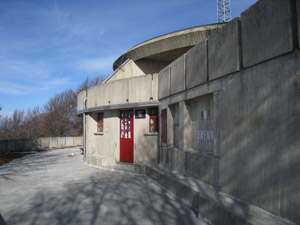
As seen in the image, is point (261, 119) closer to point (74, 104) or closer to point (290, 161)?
point (290, 161)

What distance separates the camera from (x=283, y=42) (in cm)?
349

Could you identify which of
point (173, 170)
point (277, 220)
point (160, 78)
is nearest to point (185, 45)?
point (160, 78)

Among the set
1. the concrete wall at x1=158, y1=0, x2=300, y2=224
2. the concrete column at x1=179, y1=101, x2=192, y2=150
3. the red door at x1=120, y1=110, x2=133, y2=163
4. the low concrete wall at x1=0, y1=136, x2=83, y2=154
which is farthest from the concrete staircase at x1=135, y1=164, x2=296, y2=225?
the low concrete wall at x1=0, y1=136, x2=83, y2=154

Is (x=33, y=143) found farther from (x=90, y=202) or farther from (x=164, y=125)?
(x=90, y=202)

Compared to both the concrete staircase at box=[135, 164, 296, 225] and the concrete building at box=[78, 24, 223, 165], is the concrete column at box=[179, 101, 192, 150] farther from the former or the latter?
the concrete building at box=[78, 24, 223, 165]

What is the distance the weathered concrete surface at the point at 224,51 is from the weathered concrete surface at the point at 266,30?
190 millimetres

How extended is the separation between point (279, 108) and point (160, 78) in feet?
19.2

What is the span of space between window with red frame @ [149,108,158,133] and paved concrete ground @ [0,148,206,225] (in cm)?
203

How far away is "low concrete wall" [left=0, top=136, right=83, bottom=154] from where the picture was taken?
22116 millimetres

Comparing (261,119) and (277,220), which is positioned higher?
(261,119)

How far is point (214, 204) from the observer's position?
14.2 ft

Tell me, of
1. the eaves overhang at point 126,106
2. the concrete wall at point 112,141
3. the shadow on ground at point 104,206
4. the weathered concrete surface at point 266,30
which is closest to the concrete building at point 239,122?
the weathered concrete surface at point 266,30

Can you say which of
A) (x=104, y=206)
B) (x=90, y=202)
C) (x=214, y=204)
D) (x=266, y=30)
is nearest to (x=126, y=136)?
(x=90, y=202)

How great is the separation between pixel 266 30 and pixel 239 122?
1614mm
